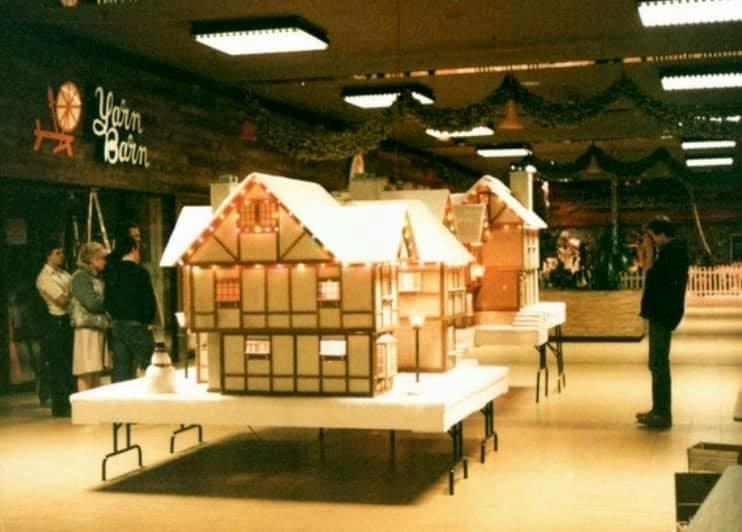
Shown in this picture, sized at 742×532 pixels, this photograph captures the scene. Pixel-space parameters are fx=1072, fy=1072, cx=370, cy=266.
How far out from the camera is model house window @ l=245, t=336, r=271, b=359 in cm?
700

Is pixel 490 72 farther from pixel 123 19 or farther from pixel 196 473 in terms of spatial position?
pixel 196 473

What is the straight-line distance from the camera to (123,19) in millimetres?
10398

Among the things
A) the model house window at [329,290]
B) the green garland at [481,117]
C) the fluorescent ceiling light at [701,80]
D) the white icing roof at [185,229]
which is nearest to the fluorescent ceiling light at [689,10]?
the green garland at [481,117]

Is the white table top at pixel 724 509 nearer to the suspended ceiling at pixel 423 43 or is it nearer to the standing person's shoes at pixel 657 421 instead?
the standing person's shoes at pixel 657 421

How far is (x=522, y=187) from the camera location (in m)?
11.6

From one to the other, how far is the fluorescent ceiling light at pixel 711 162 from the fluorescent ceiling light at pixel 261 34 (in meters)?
17.8

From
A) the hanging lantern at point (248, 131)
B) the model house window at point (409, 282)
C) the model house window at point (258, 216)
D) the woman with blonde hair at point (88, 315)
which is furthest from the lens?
the hanging lantern at point (248, 131)

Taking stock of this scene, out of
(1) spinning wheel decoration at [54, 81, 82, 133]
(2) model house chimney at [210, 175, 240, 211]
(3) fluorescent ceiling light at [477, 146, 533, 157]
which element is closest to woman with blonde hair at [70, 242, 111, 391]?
(1) spinning wheel decoration at [54, 81, 82, 133]

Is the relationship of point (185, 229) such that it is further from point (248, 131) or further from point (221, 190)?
point (248, 131)

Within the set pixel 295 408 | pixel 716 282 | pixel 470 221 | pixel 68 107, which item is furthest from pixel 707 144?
pixel 295 408

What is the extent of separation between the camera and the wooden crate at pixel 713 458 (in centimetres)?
517

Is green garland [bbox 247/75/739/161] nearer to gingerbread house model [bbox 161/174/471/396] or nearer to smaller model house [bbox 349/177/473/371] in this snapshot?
smaller model house [bbox 349/177/473/371]

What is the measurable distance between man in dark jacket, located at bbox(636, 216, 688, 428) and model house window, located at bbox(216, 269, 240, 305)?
3758 millimetres

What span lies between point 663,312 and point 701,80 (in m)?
5.00
